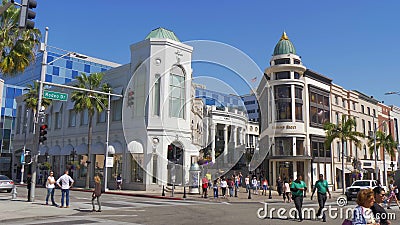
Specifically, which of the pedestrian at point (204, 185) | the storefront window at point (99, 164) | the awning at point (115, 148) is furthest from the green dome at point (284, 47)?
the pedestrian at point (204, 185)

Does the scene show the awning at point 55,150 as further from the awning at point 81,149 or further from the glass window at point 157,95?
the glass window at point 157,95

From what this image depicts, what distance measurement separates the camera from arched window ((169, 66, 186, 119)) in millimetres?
35375

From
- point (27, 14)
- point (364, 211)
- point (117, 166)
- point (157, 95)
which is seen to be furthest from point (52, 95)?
point (364, 211)

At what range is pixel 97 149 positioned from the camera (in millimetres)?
39906

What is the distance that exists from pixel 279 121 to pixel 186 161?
15180 mm

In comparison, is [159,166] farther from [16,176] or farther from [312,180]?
[16,176]

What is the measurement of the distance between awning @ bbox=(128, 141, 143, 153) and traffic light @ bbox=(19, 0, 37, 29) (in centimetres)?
2377

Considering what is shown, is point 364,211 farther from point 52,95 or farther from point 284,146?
point 284,146

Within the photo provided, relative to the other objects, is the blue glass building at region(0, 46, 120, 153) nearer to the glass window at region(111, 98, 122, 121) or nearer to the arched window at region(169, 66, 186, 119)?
the glass window at region(111, 98, 122, 121)

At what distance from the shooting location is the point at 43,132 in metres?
20.2

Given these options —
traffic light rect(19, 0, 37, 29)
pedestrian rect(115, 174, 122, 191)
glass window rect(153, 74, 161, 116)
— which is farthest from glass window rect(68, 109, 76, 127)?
traffic light rect(19, 0, 37, 29)

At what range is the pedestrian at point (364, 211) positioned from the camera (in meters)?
5.38

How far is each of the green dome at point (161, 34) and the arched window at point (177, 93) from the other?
4.62 meters

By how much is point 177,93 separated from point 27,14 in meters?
24.8
